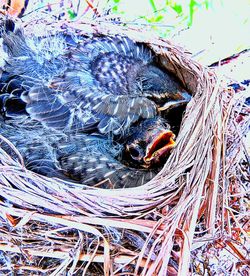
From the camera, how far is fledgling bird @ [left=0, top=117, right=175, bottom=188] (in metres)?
0.93

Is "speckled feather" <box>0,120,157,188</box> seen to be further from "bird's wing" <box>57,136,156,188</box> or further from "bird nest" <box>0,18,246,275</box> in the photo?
"bird nest" <box>0,18,246,275</box>

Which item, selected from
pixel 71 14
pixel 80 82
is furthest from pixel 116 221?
pixel 71 14

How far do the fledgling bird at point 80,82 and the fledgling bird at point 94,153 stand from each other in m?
0.03

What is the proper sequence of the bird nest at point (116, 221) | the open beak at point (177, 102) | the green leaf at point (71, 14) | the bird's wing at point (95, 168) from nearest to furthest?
the bird nest at point (116, 221) < the bird's wing at point (95, 168) < the open beak at point (177, 102) < the green leaf at point (71, 14)

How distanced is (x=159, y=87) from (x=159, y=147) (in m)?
0.25

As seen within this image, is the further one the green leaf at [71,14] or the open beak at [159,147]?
the green leaf at [71,14]

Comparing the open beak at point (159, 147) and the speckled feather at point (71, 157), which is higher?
the open beak at point (159, 147)

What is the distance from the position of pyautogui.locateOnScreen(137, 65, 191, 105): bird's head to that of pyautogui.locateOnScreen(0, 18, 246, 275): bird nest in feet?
1.04

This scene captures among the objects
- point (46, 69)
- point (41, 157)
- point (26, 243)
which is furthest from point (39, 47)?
point (26, 243)

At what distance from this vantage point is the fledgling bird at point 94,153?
0.93 meters

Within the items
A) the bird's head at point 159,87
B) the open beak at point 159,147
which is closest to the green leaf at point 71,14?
the bird's head at point 159,87

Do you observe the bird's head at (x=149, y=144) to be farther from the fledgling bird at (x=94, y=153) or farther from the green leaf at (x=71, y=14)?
the green leaf at (x=71, y=14)

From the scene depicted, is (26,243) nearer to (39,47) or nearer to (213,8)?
(39,47)

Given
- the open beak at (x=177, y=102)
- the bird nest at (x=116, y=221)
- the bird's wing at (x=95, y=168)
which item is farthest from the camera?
the open beak at (x=177, y=102)
